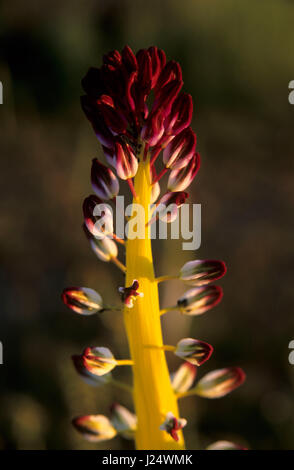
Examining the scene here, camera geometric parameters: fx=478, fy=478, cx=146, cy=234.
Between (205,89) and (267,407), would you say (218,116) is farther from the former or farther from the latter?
(267,407)

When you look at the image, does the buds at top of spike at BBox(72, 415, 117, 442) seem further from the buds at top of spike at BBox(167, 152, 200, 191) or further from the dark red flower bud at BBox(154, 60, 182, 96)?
the dark red flower bud at BBox(154, 60, 182, 96)

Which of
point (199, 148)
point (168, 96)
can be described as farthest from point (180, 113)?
point (199, 148)

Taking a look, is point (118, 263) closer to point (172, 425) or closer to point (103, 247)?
point (103, 247)

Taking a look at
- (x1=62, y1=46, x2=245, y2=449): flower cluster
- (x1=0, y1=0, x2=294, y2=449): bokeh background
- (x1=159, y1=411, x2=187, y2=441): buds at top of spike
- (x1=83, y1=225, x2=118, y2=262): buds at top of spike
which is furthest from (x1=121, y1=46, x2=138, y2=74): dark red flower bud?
(x1=0, y1=0, x2=294, y2=449): bokeh background

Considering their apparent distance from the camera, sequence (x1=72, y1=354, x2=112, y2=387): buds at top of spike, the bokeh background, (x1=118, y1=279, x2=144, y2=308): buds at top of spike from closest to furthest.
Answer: (x1=118, y1=279, x2=144, y2=308): buds at top of spike
(x1=72, y1=354, x2=112, y2=387): buds at top of spike
the bokeh background

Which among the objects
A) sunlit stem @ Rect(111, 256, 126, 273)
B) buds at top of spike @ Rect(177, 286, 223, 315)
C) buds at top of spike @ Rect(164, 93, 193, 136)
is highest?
buds at top of spike @ Rect(164, 93, 193, 136)

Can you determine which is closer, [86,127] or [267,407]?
[267,407]
